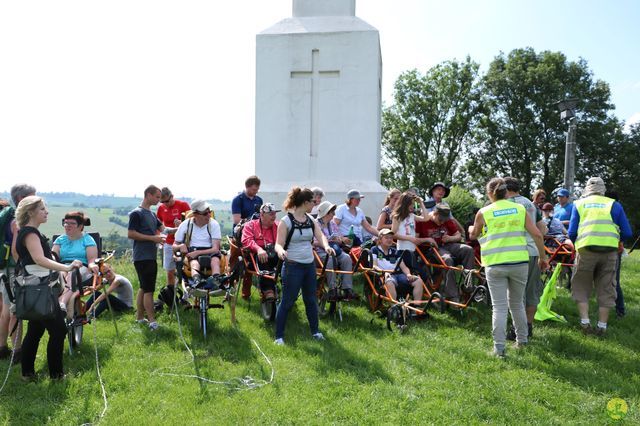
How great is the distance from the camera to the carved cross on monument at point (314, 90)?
9.05 metres

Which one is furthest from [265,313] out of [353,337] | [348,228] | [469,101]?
[469,101]

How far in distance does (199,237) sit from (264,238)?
0.85 metres

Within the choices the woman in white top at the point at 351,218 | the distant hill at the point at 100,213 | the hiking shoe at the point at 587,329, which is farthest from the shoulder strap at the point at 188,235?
the distant hill at the point at 100,213

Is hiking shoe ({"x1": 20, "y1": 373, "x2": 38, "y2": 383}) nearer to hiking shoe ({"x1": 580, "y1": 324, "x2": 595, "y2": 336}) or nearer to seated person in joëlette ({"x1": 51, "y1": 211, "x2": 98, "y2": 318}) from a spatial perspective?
seated person in joëlette ({"x1": 51, "y1": 211, "x2": 98, "y2": 318})

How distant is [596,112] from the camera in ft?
96.4

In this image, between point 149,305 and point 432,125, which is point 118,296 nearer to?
point 149,305

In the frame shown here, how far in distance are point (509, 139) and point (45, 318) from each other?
29582mm

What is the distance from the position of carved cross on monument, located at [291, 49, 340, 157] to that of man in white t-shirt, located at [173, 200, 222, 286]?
10.7 ft

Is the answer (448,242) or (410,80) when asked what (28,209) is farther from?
(410,80)

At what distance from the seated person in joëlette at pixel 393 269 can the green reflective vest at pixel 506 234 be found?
1.39 meters

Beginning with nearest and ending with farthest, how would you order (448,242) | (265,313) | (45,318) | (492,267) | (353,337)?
(45,318)
(492,267)
(353,337)
(265,313)
(448,242)

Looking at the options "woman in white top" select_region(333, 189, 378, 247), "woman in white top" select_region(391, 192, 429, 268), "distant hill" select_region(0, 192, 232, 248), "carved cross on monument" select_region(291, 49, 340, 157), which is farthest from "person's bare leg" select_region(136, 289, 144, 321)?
"distant hill" select_region(0, 192, 232, 248)

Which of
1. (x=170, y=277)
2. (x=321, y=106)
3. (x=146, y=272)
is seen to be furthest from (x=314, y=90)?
(x=146, y=272)

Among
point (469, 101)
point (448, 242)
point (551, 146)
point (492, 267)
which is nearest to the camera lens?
point (492, 267)
